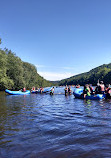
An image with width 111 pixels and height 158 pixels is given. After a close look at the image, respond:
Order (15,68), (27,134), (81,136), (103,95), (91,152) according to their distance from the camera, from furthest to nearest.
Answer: (15,68) → (103,95) → (27,134) → (81,136) → (91,152)

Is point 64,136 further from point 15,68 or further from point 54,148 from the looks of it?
point 15,68

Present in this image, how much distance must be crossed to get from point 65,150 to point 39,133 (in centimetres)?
151

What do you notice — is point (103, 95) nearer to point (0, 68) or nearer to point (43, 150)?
point (43, 150)

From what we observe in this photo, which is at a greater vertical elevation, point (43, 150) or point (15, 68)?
point (15, 68)

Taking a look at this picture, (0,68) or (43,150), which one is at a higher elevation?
(0,68)

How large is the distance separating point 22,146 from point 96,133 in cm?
231

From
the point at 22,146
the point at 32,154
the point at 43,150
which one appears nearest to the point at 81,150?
the point at 43,150

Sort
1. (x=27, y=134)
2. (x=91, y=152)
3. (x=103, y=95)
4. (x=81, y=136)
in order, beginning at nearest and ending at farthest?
1. (x=91, y=152)
2. (x=81, y=136)
3. (x=27, y=134)
4. (x=103, y=95)

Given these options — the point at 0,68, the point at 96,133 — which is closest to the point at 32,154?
the point at 96,133

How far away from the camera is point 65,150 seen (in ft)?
11.3

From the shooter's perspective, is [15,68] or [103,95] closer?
[103,95]

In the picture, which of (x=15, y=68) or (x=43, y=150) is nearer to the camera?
(x=43, y=150)

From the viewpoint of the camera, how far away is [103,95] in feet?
49.3

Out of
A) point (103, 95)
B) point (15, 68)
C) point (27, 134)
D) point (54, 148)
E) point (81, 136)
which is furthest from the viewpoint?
point (15, 68)
